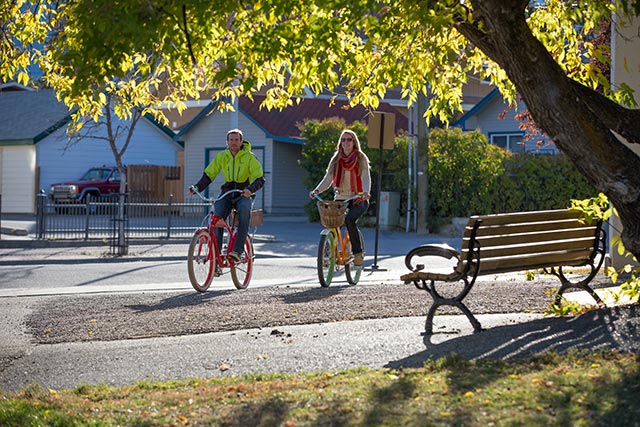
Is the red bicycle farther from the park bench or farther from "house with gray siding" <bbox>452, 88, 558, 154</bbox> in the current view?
"house with gray siding" <bbox>452, 88, 558, 154</bbox>

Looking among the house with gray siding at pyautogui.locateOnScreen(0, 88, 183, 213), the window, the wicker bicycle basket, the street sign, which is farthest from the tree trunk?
the house with gray siding at pyautogui.locateOnScreen(0, 88, 183, 213)

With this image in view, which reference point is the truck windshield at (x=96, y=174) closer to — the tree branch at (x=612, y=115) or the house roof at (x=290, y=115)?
the house roof at (x=290, y=115)

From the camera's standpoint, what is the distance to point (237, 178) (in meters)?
12.5

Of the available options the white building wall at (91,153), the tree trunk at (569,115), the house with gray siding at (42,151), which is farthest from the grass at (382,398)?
the house with gray siding at (42,151)

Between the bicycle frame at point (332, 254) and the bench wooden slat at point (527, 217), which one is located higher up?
the bench wooden slat at point (527, 217)

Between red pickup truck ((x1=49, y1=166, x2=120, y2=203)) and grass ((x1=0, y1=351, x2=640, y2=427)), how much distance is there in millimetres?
30331

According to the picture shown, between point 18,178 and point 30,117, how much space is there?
119 inches

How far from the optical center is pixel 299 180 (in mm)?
37844

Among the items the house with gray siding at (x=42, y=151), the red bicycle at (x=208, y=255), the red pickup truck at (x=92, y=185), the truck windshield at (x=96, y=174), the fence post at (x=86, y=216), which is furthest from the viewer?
the truck windshield at (x=96, y=174)

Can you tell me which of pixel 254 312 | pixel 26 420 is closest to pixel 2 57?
pixel 254 312

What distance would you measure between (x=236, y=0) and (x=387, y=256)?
13793 millimetres

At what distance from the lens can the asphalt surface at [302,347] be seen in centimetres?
720

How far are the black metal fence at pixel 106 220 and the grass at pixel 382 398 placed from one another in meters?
15.6

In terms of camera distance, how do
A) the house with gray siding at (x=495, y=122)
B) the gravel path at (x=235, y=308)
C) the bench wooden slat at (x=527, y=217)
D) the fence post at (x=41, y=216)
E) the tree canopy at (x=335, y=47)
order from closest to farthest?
the tree canopy at (x=335, y=47), the bench wooden slat at (x=527, y=217), the gravel path at (x=235, y=308), the fence post at (x=41, y=216), the house with gray siding at (x=495, y=122)
